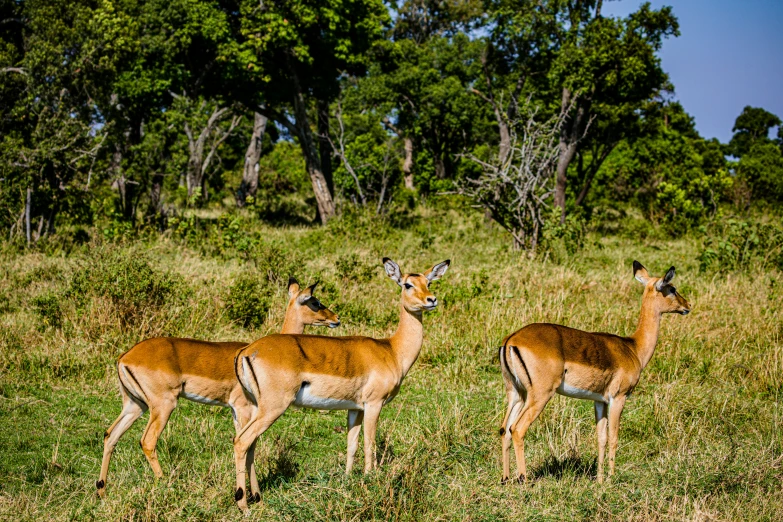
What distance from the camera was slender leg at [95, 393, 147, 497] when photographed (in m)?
4.43

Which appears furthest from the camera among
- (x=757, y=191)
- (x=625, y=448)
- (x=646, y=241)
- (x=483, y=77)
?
(x=757, y=191)

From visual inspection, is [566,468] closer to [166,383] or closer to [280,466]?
[280,466]

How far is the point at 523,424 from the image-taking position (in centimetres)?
459

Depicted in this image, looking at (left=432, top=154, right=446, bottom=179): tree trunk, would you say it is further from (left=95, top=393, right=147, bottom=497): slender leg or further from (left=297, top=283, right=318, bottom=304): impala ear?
(left=95, top=393, right=147, bottom=497): slender leg

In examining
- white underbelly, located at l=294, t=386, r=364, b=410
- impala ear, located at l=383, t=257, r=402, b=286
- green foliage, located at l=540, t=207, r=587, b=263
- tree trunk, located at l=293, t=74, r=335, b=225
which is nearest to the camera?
white underbelly, located at l=294, t=386, r=364, b=410

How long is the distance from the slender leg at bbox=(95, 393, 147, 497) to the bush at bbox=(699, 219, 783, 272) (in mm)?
8828

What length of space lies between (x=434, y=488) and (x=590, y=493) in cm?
90

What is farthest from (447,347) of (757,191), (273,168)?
(273,168)

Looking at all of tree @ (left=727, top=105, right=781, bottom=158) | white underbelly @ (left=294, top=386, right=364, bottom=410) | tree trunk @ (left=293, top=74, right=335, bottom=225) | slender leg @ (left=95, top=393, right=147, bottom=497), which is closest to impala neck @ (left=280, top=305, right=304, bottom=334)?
slender leg @ (left=95, top=393, right=147, bottom=497)

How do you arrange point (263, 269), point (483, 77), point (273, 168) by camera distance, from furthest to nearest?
1. point (273, 168)
2. point (483, 77)
3. point (263, 269)

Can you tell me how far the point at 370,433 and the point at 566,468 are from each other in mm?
1368

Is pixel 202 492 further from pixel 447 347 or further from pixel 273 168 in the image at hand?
pixel 273 168

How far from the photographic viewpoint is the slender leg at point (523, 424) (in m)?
4.55

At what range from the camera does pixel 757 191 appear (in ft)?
78.2
